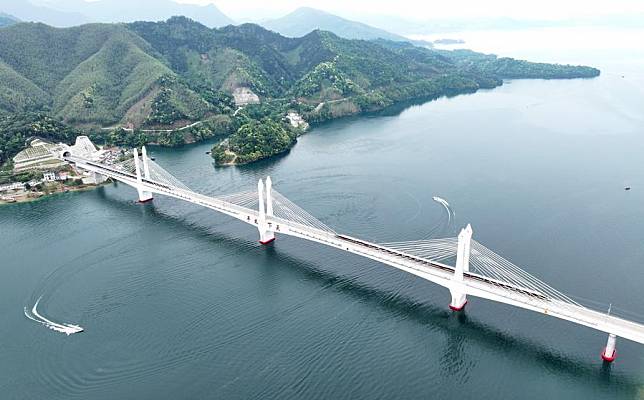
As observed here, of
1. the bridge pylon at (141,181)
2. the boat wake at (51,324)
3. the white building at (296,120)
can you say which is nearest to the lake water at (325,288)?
the boat wake at (51,324)

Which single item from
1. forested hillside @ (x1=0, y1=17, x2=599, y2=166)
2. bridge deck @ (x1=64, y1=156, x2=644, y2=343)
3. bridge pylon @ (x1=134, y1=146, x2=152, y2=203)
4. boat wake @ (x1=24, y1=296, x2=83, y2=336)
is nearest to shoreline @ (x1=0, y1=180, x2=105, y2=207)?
bridge pylon @ (x1=134, y1=146, x2=152, y2=203)

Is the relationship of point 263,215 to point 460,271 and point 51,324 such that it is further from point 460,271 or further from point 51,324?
point 460,271

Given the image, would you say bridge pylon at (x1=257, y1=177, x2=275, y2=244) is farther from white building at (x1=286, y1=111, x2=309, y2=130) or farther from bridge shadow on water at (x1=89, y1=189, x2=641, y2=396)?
white building at (x1=286, y1=111, x2=309, y2=130)

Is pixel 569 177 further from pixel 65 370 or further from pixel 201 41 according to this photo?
pixel 201 41

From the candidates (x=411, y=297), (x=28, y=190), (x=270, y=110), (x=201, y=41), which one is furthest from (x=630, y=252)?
(x=201, y=41)

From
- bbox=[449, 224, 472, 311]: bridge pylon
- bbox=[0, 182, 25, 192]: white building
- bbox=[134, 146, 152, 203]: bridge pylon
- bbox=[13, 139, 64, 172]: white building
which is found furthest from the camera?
bbox=[13, 139, 64, 172]: white building
